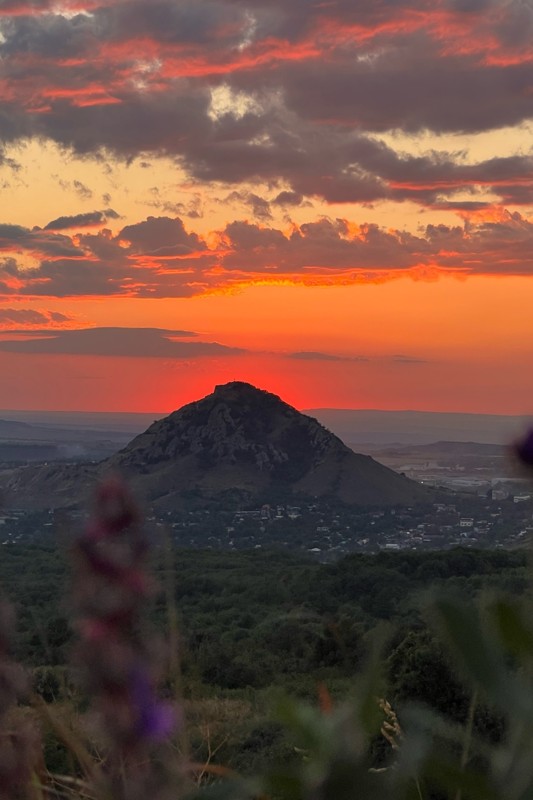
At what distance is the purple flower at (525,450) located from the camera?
0.92m

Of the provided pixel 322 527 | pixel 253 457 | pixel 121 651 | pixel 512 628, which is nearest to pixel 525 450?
pixel 512 628

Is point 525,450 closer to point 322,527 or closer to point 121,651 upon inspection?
point 121,651

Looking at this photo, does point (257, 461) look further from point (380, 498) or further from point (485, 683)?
point (485, 683)

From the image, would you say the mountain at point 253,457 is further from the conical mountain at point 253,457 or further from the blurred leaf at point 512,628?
the blurred leaf at point 512,628

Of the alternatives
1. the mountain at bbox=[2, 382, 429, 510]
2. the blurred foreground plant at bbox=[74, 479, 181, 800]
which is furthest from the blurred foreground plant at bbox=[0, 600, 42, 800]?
the mountain at bbox=[2, 382, 429, 510]

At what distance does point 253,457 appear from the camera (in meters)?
108

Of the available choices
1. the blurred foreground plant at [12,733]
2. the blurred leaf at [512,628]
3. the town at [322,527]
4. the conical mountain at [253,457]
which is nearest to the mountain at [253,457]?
the conical mountain at [253,457]

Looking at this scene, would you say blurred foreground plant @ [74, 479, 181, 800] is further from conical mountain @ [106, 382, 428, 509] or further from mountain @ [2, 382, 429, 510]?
conical mountain @ [106, 382, 428, 509]

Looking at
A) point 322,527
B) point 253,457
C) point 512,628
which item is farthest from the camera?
point 253,457

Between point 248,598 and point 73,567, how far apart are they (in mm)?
27649

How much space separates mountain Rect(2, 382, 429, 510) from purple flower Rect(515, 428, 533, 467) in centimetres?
8904

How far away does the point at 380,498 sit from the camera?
97.3 metres

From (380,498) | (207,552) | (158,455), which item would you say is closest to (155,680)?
(207,552)

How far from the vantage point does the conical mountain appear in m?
97.9
